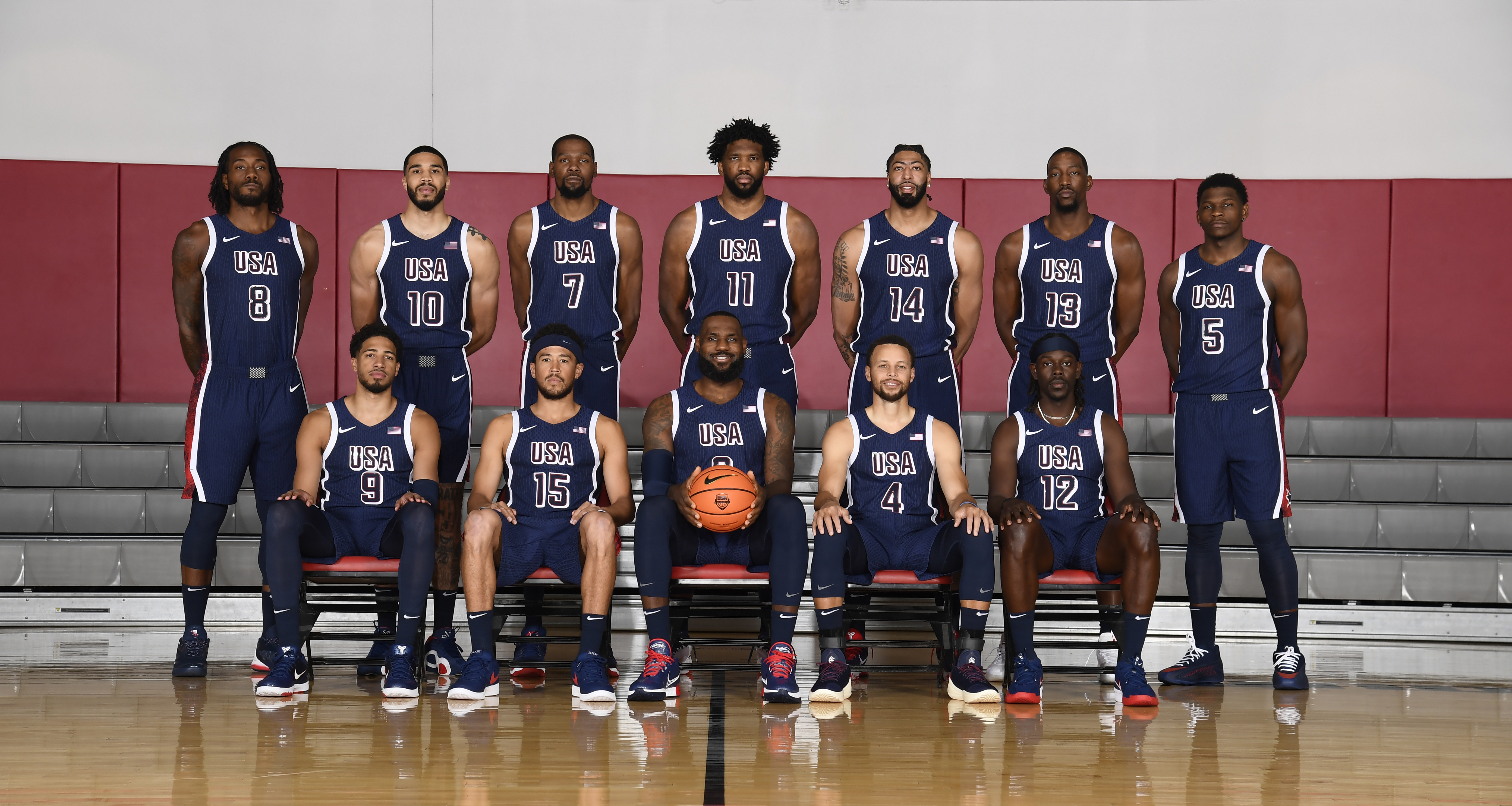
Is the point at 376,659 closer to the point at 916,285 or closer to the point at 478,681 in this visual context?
the point at 478,681

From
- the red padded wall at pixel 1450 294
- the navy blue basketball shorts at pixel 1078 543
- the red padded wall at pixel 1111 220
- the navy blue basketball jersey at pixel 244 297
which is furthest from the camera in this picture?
the red padded wall at pixel 1111 220

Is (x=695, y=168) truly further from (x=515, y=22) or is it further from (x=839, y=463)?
(x=839, y=463)

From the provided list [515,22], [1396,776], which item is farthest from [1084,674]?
[515,22]

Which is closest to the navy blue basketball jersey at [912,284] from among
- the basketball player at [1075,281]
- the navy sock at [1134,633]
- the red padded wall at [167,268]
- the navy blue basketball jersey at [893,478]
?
the basketball player at [1075,281]

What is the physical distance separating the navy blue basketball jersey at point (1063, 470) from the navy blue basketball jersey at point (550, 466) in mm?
1455

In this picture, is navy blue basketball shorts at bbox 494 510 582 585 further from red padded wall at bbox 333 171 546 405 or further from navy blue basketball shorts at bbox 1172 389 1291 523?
red padded wall at bbox 333 171 546 405

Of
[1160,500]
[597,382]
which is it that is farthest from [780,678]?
[1160,500]

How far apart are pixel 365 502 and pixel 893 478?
175cm

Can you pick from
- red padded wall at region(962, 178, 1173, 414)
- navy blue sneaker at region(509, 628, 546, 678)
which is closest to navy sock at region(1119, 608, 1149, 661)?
navy blue sneaker at region(509, 628, 546, 678)

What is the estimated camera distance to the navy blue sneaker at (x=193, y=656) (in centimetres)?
416

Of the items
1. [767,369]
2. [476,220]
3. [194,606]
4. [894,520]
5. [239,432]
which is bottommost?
[194,606]

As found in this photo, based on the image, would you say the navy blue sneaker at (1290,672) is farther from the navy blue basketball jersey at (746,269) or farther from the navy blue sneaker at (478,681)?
the navy blue sneaker at (478,681)

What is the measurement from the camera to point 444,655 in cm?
421

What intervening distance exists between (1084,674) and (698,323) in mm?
1903
